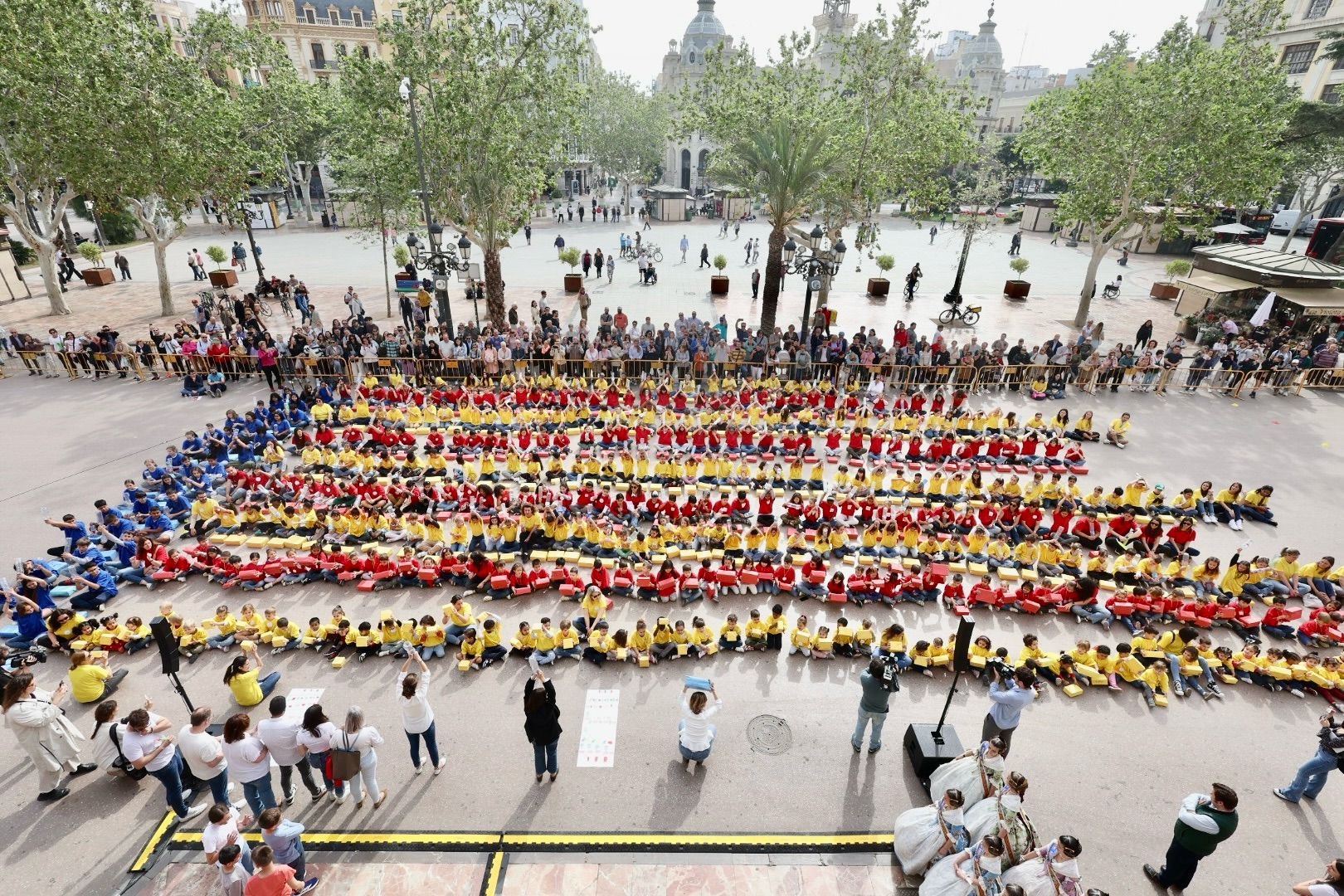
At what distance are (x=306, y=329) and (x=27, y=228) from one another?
1171 cm

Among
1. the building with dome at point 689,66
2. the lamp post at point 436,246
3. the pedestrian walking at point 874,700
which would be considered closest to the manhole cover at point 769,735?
the pedestrian walking at point 874,700

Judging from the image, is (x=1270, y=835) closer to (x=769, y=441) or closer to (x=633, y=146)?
(x=769, y=441)

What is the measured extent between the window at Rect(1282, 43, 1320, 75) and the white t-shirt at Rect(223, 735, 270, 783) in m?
79.3

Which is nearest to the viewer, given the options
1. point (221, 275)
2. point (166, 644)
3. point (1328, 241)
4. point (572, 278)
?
point (166, 644)

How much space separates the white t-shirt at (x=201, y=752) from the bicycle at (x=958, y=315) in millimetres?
27519

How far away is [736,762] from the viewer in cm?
873

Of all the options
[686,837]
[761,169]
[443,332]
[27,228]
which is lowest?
[686,837]

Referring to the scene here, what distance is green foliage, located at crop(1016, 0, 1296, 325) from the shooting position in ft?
77.3

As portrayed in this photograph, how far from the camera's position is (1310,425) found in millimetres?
19391

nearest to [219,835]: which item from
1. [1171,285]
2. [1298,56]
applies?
[1171,285]

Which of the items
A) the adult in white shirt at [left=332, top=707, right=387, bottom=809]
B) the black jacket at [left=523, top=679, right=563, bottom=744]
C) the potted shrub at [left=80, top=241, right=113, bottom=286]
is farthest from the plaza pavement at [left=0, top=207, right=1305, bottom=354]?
the adult in white shirt at [left=332, top=707, right=387, bottom=809]

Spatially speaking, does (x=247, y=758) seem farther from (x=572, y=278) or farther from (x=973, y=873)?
(x=572, y=278)

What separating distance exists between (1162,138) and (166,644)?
107 ft

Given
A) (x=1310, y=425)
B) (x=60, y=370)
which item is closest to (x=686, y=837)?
(x=1310, y=425)
